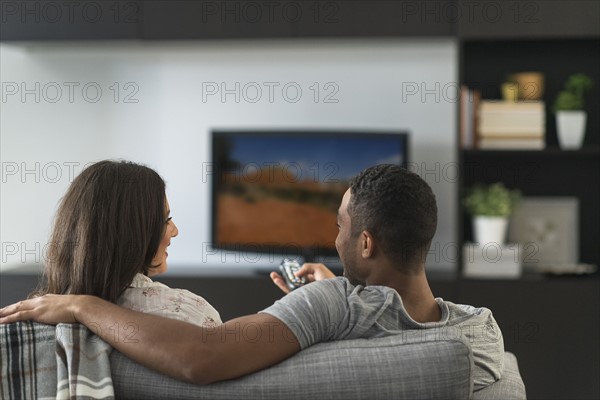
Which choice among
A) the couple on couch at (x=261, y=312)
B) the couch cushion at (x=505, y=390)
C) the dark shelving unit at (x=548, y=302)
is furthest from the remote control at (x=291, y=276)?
the dark shelving unit at (x=548, y=302)

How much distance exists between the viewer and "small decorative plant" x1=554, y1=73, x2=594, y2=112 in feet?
13.5

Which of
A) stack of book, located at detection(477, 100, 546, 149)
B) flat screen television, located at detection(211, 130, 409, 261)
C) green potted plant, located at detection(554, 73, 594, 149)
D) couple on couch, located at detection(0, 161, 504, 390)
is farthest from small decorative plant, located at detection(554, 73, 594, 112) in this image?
couple on couch, located at detection(0, 161, 504, 390)

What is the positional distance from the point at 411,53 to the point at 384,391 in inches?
125

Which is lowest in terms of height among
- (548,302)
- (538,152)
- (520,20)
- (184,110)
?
(548,302)

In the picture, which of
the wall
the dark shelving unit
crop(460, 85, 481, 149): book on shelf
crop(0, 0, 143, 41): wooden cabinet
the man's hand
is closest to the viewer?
the man's hand

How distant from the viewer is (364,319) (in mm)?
1512

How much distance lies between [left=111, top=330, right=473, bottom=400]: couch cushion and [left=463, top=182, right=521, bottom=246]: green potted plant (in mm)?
2712

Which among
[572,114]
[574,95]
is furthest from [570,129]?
[574,95]

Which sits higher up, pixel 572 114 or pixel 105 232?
pixel 572 114

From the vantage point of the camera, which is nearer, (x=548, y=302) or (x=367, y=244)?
(x=367, y=244)

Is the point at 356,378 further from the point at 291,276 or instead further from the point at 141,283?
the point at 291,276

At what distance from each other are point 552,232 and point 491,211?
0.44 m

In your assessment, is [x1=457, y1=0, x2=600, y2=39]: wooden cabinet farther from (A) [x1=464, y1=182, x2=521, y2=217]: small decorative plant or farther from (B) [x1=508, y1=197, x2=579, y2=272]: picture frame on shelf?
(B) [x1=508, y1=197, x2=579, y2=272]: picture frame on shelf

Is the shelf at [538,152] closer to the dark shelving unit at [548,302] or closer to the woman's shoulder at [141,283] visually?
the dark shelving unit at [548,302]
